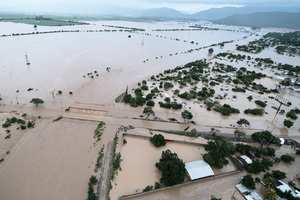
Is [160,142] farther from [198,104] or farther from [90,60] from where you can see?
[90,60]

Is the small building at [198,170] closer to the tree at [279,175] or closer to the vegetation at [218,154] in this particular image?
the vegetation at [218,154]

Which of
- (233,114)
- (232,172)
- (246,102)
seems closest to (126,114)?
(232,172)

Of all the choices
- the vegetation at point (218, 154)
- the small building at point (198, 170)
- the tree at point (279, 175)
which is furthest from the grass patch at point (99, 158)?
the tree at point (279, 175)

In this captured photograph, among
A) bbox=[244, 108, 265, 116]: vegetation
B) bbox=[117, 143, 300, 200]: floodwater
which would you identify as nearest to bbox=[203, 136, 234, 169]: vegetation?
bbox=[117, 143, 300, 200]: floodwater

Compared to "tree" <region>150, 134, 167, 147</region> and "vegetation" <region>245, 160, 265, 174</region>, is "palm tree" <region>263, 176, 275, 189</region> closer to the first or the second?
"vegetation" <region>245, 160, 265, 174</region>

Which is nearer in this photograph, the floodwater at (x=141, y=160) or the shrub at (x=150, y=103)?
the floodwater at (x=141, y=160)
